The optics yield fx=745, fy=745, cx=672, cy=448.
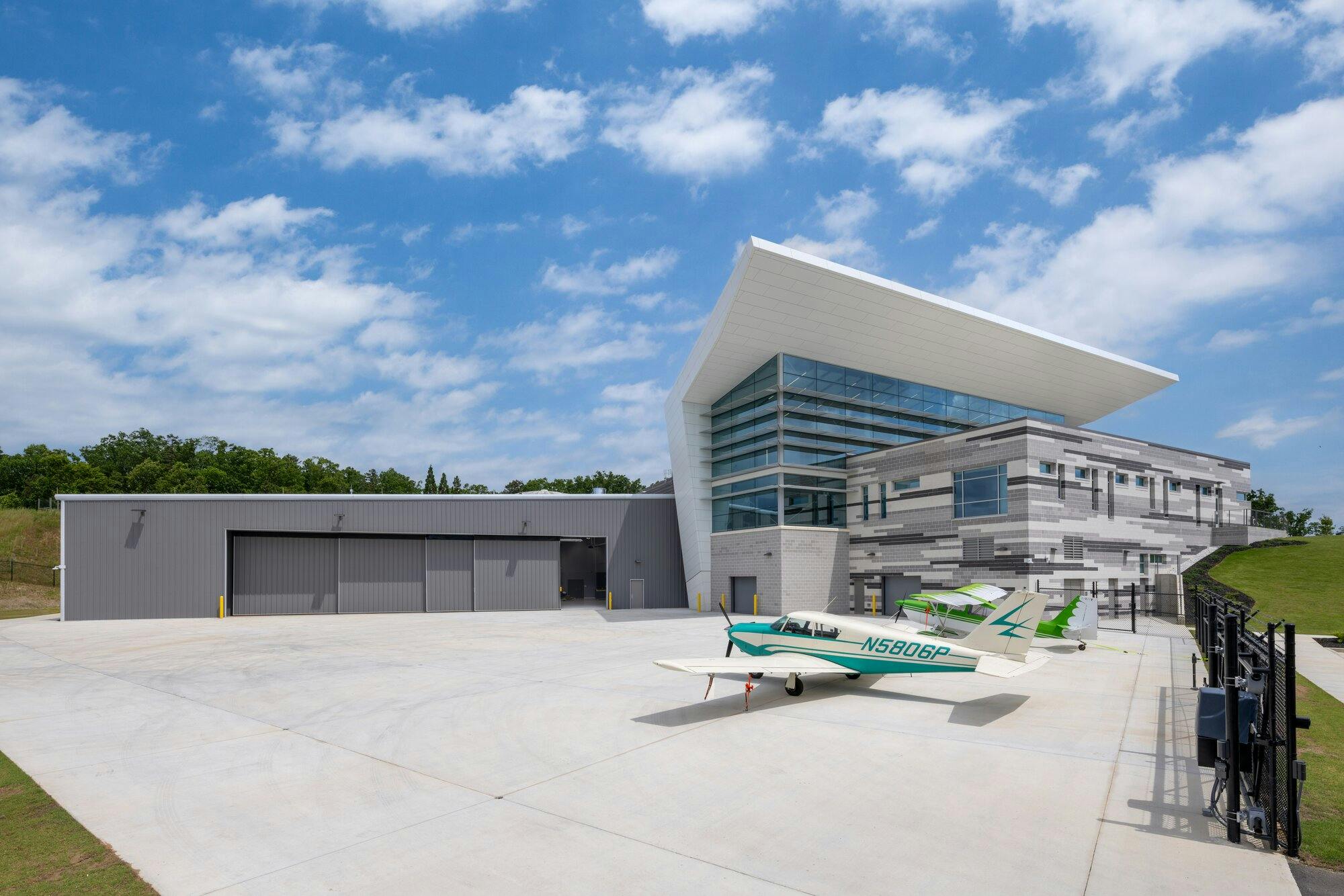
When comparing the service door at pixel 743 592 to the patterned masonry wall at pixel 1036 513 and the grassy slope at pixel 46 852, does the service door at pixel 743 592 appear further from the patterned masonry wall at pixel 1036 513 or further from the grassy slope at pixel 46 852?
the grassy slope at pixel 46 852

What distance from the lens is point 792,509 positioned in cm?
3903

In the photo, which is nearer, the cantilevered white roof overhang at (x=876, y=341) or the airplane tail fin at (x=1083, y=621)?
the airplane tail fin at (x=1083, y=621)

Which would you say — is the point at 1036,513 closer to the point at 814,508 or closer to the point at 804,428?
the point at 814,508

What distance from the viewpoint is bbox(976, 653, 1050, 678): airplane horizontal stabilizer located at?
13.1 metres

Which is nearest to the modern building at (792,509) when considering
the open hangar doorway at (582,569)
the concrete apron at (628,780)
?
the concrete apron at (628,780)

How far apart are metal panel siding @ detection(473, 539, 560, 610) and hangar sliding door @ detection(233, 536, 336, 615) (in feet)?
26.6

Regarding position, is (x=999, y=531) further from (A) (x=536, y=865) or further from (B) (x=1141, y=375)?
(A) (x=536, y=865)

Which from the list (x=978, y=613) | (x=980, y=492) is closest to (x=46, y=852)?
(x=978, y=613)

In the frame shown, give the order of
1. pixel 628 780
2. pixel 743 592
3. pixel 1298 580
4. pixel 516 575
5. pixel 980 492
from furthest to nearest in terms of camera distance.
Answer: pixel 516 575 < pixel 743 592 < pixel 1298 580 < pixel 980 492 < pixel 628 780

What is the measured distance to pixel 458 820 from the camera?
8133 mm

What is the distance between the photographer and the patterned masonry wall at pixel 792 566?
124ft

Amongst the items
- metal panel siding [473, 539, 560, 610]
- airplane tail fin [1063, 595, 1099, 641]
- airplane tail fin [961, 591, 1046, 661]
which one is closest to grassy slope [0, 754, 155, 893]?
airplane tail fin [961, 591, 1046, 661]

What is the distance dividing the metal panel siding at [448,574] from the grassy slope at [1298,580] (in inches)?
1505

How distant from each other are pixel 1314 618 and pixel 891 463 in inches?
708
